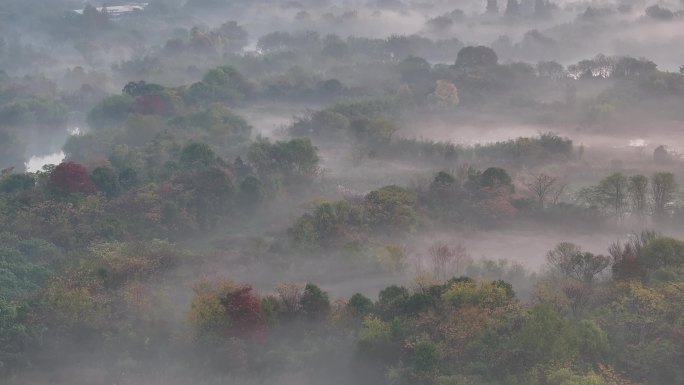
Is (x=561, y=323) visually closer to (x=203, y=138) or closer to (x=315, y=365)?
(x=315, y=365)

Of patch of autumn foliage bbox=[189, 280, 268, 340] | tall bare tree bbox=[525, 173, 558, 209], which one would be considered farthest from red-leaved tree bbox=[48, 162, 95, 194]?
tall bare tree bbox=[525, 173, 558, 209]

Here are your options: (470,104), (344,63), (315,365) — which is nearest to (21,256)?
(315,365)

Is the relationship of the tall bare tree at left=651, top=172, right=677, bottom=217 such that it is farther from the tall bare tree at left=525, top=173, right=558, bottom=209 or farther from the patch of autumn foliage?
the patch of autumn foliage

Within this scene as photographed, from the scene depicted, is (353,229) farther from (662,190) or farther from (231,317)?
(662,190)

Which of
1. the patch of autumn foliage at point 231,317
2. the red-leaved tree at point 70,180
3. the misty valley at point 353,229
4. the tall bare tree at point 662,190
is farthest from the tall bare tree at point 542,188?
the red-leaved tree at point 70,180

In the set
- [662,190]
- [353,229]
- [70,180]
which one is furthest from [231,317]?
[662,190]

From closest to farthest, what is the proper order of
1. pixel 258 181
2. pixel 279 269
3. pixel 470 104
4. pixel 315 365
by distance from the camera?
pixel 315 365, pixel 279 269, pixel 258 181, pixel 470 104

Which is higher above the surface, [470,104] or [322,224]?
[470,104]
